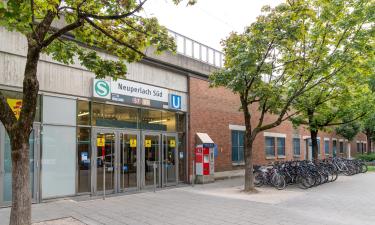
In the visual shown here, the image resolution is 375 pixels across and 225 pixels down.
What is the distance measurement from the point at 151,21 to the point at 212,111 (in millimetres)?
10143

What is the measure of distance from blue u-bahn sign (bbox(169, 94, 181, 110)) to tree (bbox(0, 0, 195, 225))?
21.8 ft

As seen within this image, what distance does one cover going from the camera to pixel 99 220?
8.27 metres

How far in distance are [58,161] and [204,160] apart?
6657mm

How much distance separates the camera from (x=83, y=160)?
11602 mm

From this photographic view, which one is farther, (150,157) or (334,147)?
(334,147)

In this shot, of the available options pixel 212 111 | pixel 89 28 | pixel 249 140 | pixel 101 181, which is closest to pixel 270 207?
pixel 249 140

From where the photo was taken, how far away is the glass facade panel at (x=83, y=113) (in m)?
11.6

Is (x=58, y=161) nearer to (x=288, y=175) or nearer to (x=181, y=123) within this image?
(x=181, y=123)

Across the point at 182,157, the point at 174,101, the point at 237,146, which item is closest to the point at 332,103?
the point at 237,146

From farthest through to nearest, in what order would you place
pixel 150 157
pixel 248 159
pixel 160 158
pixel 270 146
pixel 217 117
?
pixel 270 146
pixel 217 117
pixel 160 158
pixel 150 157
pixel 248 159

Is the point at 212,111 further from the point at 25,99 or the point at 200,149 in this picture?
the point at 25,99

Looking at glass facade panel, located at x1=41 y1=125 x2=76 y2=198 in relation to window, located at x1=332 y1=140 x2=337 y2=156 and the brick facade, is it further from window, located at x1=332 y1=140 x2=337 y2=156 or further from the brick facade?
window, located at x1=332 y1=140 x2=337 y2=156

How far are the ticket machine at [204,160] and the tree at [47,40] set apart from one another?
26.4 ft

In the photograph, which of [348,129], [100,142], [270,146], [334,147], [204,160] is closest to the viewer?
[100,142]
